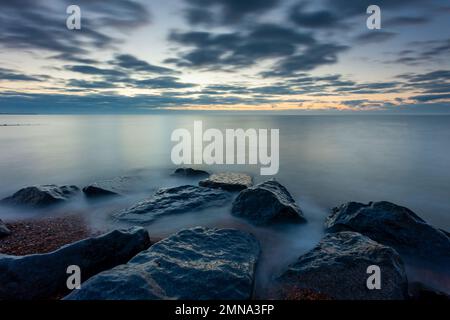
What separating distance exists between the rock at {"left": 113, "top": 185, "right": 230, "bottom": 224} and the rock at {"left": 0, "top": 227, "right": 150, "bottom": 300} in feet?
7.72

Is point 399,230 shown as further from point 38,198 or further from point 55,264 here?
point 38,198

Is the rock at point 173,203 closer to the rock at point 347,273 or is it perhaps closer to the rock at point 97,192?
the rock at point 97,192

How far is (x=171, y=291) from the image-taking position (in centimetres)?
382

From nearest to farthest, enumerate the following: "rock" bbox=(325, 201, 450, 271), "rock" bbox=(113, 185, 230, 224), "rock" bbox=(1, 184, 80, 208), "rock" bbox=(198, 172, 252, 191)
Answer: "rock" bbox=(325, 201, 450, 271) → "rock" bbox=(113, 185, 230, 224) → "rock" bbox=(1, 184, 80, 208) → "rock" bbox=(198, 172, 252, 191)

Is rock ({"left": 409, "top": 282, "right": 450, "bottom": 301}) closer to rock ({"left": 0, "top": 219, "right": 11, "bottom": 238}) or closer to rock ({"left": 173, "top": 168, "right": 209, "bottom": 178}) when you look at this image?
rock ({"left": 0, "top": 219, "right": 11, "bottom": 238})

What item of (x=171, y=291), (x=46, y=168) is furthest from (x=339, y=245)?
(x=46, y=168)

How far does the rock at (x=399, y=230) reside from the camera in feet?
17.8

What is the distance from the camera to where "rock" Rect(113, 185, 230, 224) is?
772 centimetres

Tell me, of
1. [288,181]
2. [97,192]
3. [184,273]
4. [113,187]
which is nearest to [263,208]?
[184,273]

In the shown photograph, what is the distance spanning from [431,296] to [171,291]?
4.37 m

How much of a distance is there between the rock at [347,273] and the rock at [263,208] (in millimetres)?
2086

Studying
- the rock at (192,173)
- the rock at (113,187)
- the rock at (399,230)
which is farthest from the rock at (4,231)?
the rock at (399,230)

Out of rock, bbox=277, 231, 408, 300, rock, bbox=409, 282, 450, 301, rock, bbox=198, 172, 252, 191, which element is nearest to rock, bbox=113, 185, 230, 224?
rock, bbox=198, 172, 252, 191
